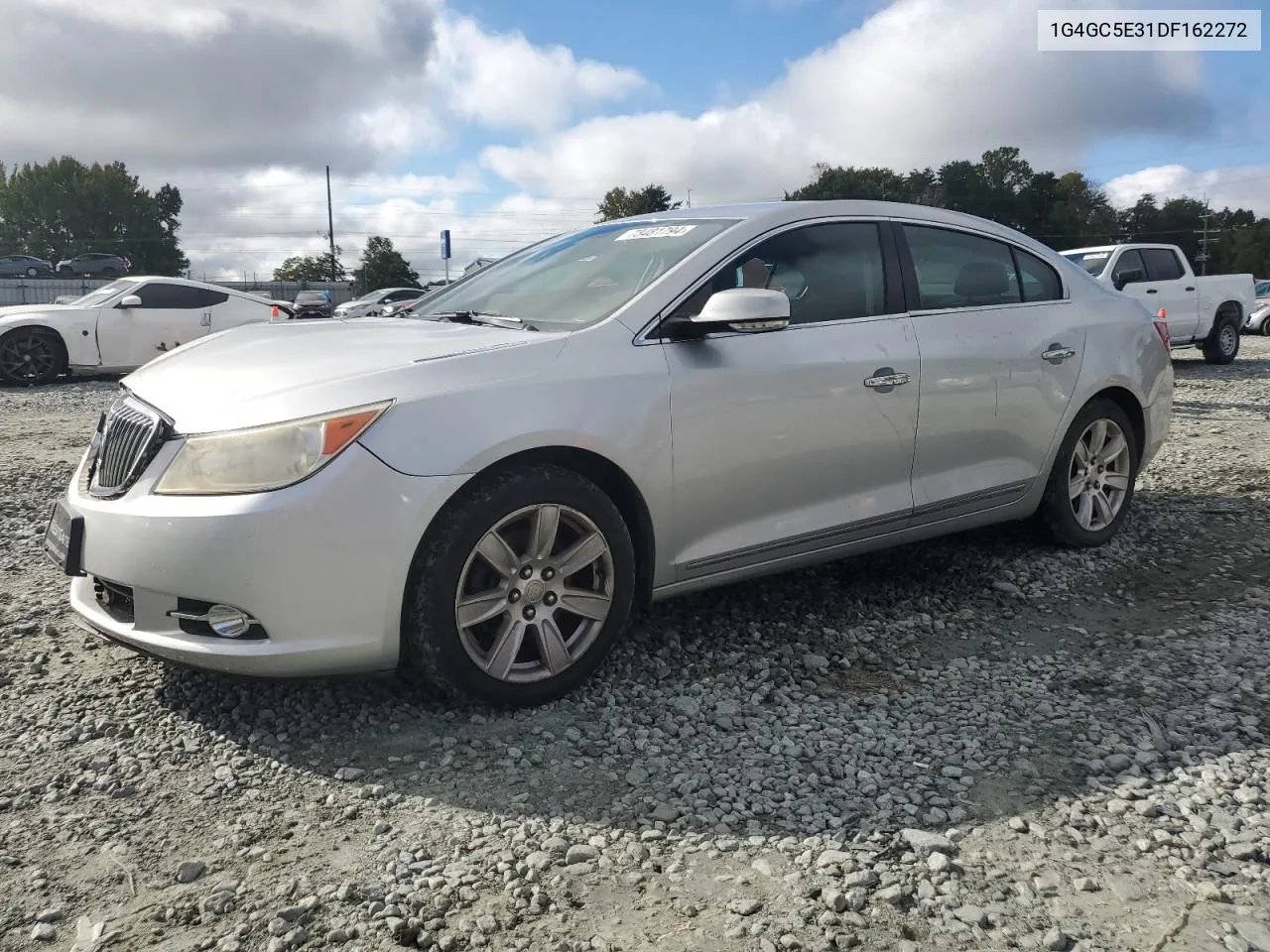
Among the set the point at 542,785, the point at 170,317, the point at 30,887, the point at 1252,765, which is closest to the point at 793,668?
the point at 542,785

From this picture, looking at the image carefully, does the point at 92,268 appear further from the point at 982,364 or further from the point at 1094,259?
the point at 982,364

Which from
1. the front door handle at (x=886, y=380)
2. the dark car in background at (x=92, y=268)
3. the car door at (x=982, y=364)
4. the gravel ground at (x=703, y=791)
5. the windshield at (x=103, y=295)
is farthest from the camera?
the dark car in background at (x=92, y=268)

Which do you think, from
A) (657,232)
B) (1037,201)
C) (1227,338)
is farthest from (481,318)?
(1037,201)

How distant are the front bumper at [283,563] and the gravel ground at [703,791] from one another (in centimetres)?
33

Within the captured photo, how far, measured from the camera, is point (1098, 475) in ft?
16.3

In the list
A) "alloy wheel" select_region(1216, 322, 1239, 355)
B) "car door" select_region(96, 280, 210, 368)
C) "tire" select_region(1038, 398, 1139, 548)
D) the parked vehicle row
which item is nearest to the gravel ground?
"tire" select_region(1038, 398, 1139, 548)

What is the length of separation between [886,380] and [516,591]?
1716 mm

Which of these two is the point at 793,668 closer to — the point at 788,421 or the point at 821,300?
the point at 788,421

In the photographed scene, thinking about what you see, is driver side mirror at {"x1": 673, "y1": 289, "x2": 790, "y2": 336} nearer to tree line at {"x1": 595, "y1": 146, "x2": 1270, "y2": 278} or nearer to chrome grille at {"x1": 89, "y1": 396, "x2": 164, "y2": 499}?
chrome grille at {"x1": 89, "y1": 396, "x2": 164, "y2": 499}

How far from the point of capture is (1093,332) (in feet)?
15.7

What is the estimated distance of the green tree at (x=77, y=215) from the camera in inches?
3578

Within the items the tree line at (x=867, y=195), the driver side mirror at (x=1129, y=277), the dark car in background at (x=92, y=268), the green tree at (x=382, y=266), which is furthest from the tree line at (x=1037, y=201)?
the driver side mirror at (x=1129, y=277)

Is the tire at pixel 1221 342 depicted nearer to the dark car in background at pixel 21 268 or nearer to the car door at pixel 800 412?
the car door at pixel 800 412

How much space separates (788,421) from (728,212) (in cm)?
95
